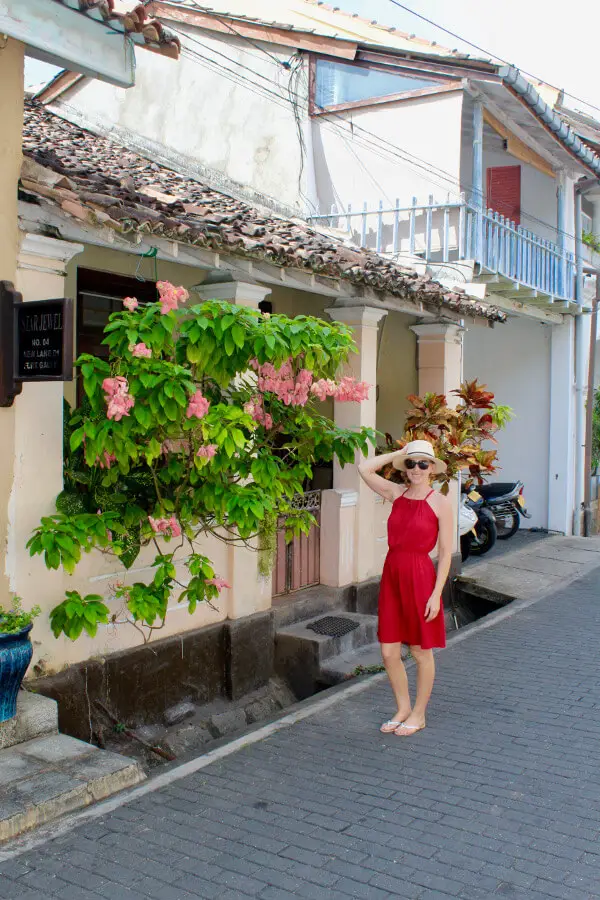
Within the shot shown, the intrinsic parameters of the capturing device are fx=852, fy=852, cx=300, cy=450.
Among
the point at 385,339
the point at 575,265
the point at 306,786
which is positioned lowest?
the point at 306,786

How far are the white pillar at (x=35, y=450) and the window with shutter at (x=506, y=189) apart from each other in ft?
37.6

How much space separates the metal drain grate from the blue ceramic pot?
3618 millimetres

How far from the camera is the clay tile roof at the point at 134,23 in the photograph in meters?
5.03

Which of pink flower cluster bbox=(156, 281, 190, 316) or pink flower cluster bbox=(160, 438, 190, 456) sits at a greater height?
pink flower cluster bbox=(156, 281, 190, 316)

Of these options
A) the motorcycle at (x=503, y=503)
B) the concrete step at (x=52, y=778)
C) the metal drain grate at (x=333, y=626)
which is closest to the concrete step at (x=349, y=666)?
the metal drain grate at (x=333, y=626)

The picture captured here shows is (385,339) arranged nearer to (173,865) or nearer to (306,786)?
(306,786)

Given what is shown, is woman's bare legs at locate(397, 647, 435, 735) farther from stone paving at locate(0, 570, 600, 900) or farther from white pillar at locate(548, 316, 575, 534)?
white pillar at locate(548, 316, 575, 534)

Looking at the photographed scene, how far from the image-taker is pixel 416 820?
442 cm

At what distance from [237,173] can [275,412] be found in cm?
819

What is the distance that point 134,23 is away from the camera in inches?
205

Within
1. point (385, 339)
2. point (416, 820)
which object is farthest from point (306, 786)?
point (385, 339)

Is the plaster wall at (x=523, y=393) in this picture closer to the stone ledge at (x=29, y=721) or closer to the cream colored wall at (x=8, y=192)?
the cream colored wall at (x=8, y=192)

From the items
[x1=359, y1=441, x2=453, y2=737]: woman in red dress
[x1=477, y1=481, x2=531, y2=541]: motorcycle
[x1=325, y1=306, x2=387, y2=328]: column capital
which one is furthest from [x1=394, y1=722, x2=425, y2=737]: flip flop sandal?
[x1=477, y1=481, x2=531, y2=541]: motorcycle

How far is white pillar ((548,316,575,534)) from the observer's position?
15227 mm
